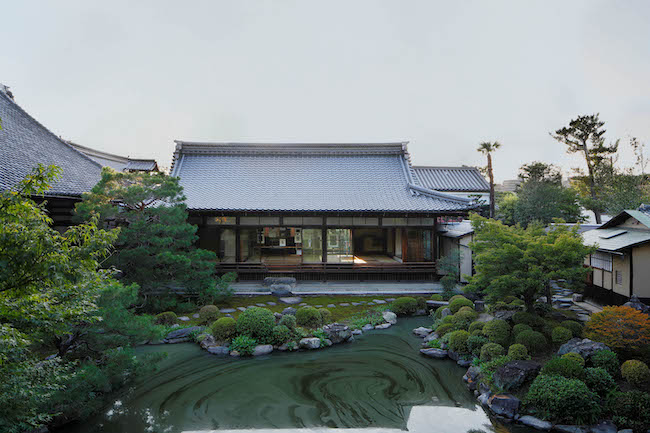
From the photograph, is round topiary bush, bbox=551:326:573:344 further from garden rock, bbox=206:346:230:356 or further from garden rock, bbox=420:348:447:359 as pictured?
garden rock, bbox=206:346:230:356

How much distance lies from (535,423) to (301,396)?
476cm

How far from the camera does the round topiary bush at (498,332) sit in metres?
9.17

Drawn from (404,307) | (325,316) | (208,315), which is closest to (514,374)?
(404,307)

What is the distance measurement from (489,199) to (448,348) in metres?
21.2

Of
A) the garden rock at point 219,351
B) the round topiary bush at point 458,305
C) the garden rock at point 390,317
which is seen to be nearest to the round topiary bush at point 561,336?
the round topiary bush at point 458,305

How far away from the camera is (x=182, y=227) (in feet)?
Result: 41.1

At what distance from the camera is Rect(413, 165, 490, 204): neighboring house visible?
91.8 ft

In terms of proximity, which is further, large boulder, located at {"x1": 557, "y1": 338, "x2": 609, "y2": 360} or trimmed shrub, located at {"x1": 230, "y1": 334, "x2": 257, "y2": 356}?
trimmed shrub, located at {"x1": 230, "y1": 334, "x2": 257, "y2": 356}

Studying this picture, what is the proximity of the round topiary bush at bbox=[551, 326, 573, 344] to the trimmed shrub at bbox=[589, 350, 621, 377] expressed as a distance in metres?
1.12

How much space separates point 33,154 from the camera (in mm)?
11609

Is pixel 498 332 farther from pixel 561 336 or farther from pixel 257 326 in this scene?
pixel 257 326

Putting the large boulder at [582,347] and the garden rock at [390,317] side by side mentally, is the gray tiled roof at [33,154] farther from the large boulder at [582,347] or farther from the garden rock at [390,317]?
the large boulder at [582,347]

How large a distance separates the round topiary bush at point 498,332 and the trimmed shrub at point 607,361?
197cm

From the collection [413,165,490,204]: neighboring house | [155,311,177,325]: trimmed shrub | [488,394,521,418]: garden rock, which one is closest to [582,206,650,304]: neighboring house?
[488,394,521,418]: garden rock
